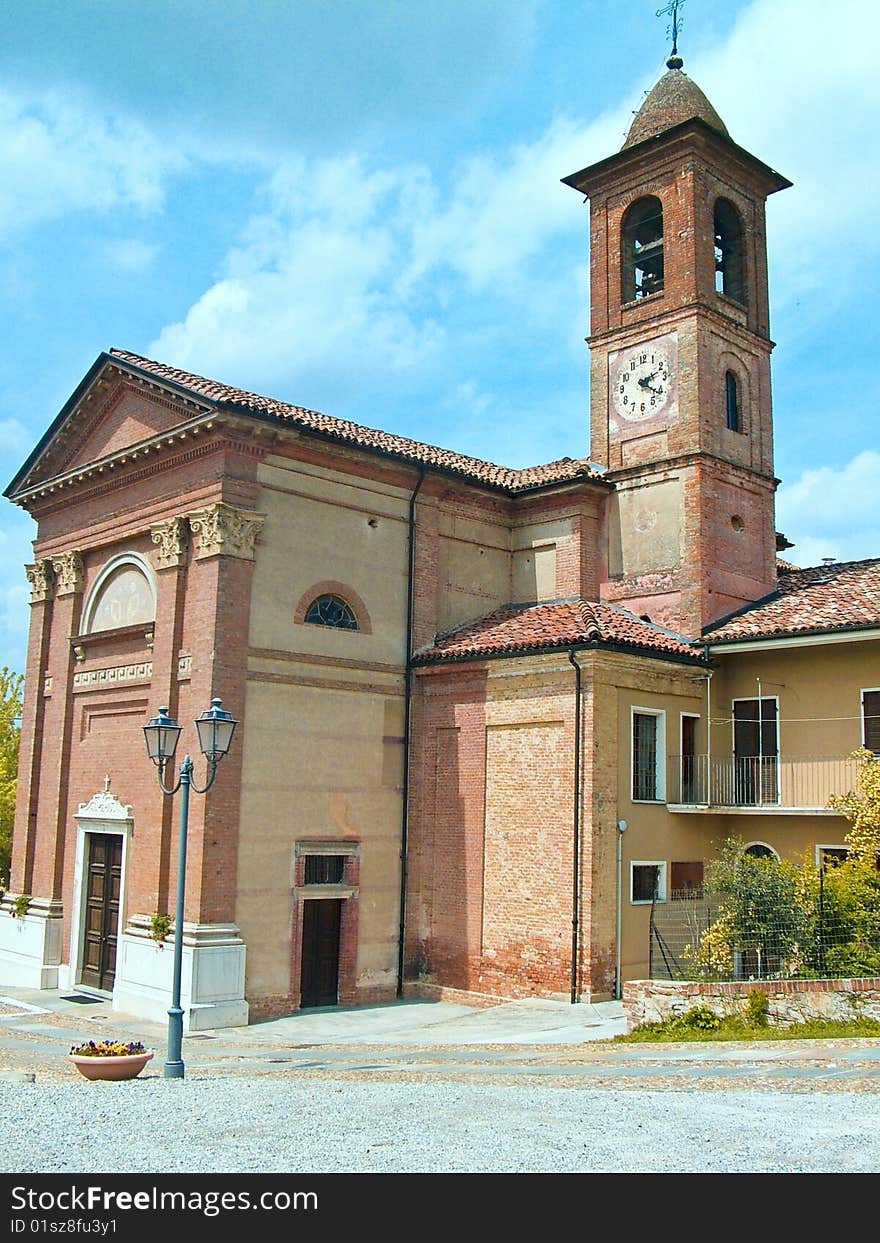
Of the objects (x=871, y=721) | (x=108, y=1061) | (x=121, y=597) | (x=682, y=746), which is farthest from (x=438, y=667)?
(x=108, y=1061)

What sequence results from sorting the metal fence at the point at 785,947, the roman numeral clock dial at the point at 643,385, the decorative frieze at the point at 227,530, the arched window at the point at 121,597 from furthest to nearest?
the roman numeral clock dial at the point at 643,385
the arched window at the point at 121,597
the decorative frieze at the point at 227,530
the metal fence at the point at 785,947

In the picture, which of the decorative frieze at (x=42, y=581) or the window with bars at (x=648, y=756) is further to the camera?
the decorative frieze at (x=42, y=581)

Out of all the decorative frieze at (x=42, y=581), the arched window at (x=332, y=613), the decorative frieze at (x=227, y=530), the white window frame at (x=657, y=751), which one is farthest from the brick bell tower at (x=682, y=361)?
the decorative frieze at (x=42, y=581)

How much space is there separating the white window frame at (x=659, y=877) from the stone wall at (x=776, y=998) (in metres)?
4.02

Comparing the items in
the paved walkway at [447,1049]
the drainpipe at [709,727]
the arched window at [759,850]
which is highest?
the drainpipe at [709,727]

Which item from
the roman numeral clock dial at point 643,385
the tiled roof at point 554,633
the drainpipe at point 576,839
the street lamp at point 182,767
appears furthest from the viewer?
the roman numeral clock dial at point 643,385

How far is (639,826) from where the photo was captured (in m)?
19.8

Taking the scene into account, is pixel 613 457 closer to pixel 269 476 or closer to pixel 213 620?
pixel 269 476

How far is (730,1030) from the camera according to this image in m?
14.6

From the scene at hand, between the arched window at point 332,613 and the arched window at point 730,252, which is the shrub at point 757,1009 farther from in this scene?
the arched window at point 730,252

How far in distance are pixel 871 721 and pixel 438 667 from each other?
7868 mm

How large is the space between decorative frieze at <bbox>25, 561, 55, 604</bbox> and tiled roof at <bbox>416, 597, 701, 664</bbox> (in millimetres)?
8659

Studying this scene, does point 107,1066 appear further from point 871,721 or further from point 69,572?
point 871,721

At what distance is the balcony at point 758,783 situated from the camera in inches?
794
